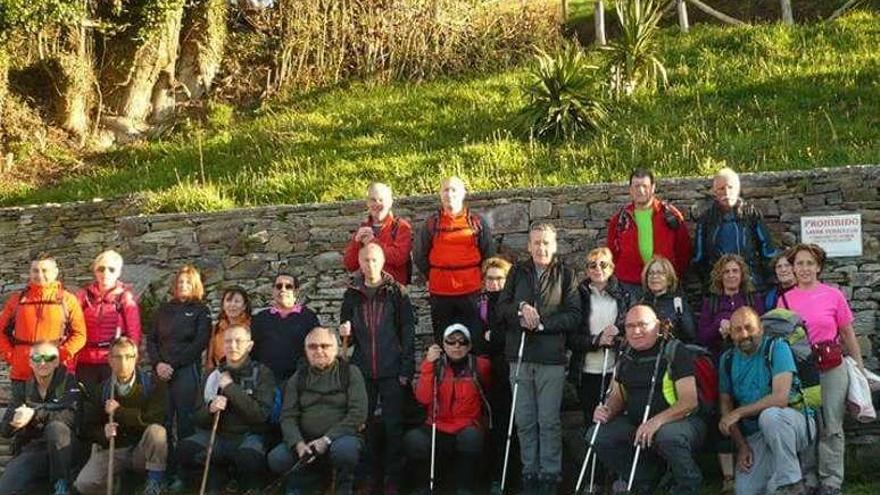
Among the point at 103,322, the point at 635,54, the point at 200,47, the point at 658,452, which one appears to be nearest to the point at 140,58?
the point at 200,47

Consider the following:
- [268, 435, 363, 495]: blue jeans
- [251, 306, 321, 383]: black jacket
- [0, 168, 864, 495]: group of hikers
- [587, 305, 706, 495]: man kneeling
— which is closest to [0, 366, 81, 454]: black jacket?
[0, 168, 864, 495]: group of hikers

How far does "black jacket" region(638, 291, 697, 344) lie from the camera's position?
6.52 m

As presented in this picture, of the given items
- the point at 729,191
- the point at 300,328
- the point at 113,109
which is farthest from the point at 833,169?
the point at 113,109

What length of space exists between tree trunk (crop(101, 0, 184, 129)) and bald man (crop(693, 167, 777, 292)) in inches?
347

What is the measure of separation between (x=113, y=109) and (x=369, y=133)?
4.07m

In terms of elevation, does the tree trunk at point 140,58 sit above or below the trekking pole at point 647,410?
above

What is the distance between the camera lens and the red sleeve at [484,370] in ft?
22.3

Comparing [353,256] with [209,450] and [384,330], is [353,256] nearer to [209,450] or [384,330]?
[384,330]

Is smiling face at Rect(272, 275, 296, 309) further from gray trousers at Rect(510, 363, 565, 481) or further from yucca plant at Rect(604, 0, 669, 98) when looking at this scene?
yucca plant at Rect(604, 0, 669, 98)

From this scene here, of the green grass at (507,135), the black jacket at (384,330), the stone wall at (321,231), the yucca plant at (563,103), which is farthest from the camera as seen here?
the yucca plant at (563,103)

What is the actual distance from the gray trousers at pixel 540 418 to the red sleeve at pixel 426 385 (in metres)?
0.55

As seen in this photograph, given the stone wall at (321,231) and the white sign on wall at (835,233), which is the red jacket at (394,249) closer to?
the stone wall at (321,231)

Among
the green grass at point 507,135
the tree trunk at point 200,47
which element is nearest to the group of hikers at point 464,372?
the green grass at point 507,135

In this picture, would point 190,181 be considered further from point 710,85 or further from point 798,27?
point 798,27
